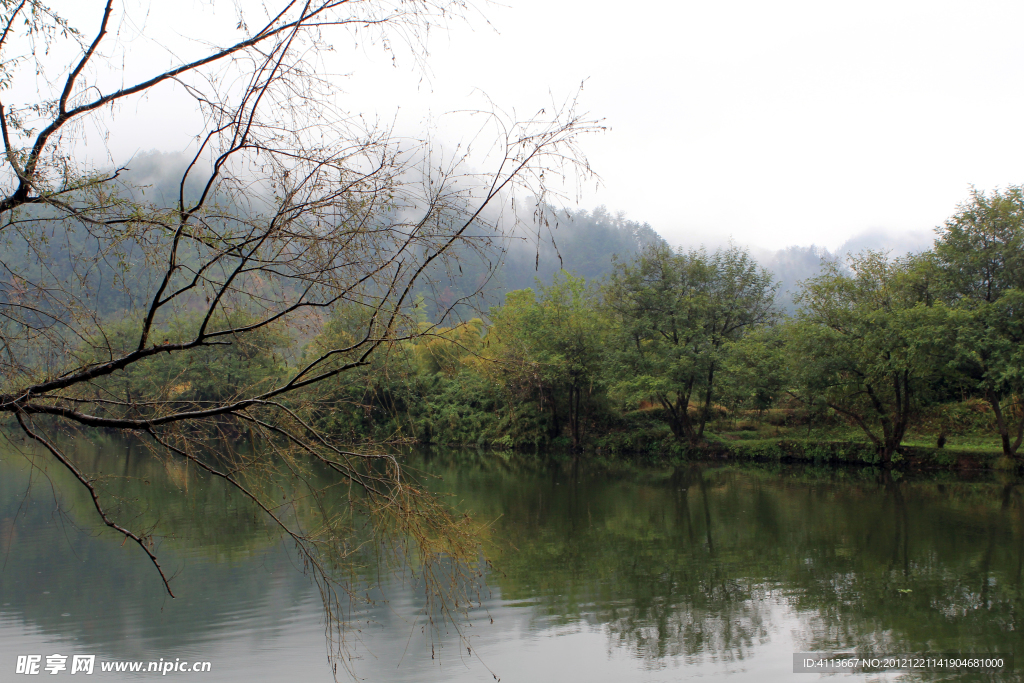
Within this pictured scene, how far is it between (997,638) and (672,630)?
2.91 m

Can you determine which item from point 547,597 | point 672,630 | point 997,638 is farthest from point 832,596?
point 547,597

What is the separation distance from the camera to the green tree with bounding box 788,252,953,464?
54.5 ft

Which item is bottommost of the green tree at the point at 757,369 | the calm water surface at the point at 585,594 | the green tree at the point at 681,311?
the calm water surface at the point at 585,594

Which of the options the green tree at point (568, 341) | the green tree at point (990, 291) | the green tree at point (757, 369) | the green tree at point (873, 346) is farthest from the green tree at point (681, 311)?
the green tree at point (990, 291)

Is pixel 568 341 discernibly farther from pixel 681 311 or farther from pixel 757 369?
pixel 757 369

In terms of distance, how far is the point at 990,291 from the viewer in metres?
17.2

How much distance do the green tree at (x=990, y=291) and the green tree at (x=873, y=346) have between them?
0.60 meters

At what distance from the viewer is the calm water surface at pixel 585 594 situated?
6.09 m

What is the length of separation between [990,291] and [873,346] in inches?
127

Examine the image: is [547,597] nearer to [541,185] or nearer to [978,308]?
[541,185]

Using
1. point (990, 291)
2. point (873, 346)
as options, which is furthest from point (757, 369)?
point (990, 291)

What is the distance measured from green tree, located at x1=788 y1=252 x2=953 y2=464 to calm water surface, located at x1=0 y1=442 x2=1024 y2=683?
13.7 feet

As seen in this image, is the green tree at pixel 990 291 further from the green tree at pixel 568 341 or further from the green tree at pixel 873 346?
the green tree at pixel 568 341

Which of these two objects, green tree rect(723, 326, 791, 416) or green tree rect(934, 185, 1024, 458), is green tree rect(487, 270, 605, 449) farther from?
green tree rect(934, 185, 1024, 458)
